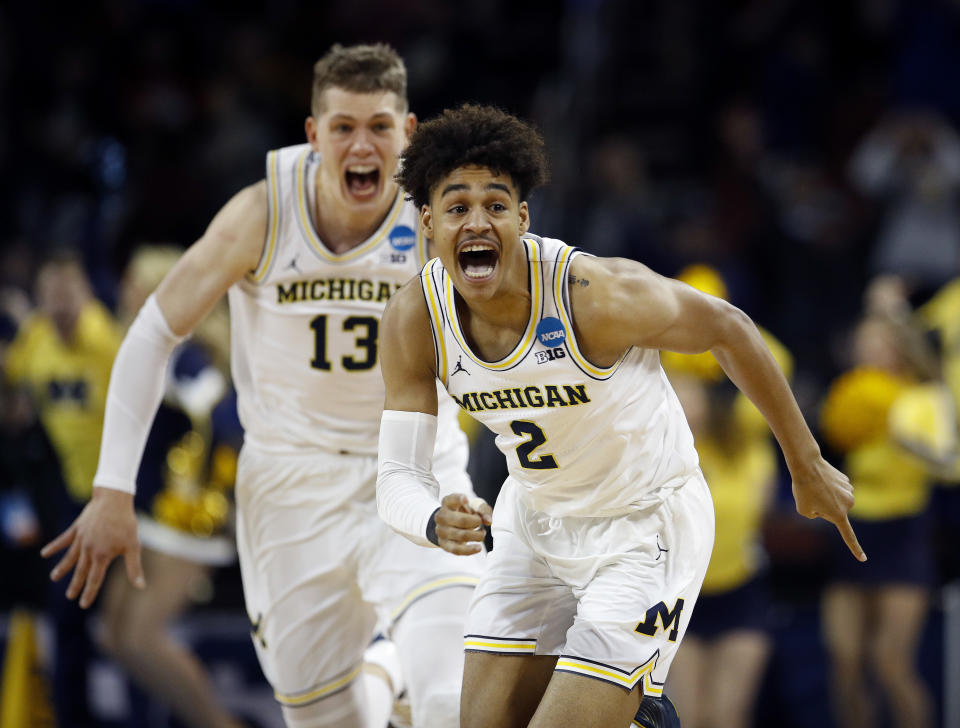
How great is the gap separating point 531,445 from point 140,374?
1455 mm

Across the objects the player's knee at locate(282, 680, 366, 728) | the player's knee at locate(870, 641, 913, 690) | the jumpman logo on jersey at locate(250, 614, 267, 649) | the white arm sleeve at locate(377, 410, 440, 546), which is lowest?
the player's knee at locate(870, 641, 913, 690)

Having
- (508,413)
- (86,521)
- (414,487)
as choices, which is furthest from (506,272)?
(86,521)

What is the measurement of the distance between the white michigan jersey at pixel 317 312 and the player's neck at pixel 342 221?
3cm

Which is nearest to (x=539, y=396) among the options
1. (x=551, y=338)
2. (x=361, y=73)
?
(x=551, y=338)

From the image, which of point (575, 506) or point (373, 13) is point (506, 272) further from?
point (373, 13)

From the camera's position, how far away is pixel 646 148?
1058 cm

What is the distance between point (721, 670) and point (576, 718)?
3.86m

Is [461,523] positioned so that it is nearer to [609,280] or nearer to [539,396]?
[539,396]

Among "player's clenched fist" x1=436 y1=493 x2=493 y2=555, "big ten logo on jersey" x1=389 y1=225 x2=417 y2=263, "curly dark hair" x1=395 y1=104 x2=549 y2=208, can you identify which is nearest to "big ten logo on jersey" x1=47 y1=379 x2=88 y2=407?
"big ten logo on jersey" x1=389 y1=225 x2=417 y2=263

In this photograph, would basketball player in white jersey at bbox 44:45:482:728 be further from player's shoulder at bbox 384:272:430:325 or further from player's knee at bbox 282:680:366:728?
player's shoulder at bbox 384:272:430:325

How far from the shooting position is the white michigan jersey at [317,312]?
4.28m

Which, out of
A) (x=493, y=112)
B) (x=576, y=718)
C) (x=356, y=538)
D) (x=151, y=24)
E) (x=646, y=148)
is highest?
(x=151, y=24)

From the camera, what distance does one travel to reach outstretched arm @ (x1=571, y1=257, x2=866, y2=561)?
11.3ft

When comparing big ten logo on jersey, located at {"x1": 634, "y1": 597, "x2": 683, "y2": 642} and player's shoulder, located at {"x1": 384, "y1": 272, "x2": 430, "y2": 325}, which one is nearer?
big ten logo on jersey, located at {"x1": 634, "y1": 597, "x2": 683, "y2": 642}
